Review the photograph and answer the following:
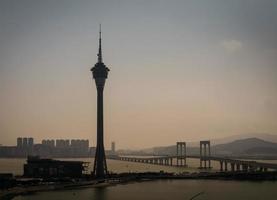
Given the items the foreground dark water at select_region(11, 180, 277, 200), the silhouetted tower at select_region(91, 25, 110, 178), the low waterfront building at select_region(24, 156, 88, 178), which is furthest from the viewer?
the silhouetted tower at select_region(91, 25, 110, 178)

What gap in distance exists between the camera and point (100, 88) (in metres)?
81.6

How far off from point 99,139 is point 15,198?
113ft

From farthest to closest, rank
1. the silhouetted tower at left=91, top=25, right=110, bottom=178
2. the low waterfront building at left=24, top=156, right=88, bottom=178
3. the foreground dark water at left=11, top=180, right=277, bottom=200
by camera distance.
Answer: the silhouetted tower at left=91, top=25, right=110, bottom=178
the low waterfront building at left=24, top=156, right=88, bottom=178
the foreground dark water at left=11, top=180, right=277, bottom=200

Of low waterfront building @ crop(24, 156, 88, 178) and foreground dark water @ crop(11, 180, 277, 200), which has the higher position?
low waterfront building @ crop(24, 156, 88, 178)

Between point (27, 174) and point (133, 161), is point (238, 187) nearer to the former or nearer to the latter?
point (27, 174)

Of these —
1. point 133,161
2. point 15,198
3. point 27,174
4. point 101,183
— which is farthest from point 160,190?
point 133,161

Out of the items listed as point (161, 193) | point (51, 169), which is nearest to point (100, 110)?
point (51, 169)

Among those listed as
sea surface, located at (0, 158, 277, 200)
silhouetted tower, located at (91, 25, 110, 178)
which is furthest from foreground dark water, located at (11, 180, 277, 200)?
silhouetted tower, located at (91, 25, 110, 178)

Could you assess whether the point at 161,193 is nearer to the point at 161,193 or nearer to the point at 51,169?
the point at 161,193

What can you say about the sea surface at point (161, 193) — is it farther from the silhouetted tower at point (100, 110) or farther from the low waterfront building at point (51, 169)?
the silhouetted tower at point (100, 110)

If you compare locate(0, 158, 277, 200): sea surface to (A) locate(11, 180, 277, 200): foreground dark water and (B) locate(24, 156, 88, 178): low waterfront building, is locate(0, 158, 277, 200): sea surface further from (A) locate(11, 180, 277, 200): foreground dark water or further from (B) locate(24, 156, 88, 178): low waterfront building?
(B) locate(24, 156, 88, 178): low waterfront building

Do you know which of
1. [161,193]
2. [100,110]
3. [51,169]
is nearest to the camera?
[161,193]

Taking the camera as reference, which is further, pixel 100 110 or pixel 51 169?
pixel 100 110

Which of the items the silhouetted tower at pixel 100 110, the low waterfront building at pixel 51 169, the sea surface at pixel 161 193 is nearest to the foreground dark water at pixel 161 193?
the sea surface at pixel 161 193
